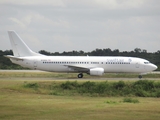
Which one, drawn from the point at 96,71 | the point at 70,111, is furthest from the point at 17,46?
the point at 70,111

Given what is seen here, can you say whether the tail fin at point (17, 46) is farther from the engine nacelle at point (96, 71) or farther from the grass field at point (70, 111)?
the grass field at point (70, 111)

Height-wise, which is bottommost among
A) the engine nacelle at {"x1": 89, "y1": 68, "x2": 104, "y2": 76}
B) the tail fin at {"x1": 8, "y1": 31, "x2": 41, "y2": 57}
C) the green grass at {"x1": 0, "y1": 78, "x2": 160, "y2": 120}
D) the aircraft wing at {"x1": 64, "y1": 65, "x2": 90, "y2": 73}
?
the green grass at {"x1": 0, "y1": 78, "x2": 160, "y2": 120}

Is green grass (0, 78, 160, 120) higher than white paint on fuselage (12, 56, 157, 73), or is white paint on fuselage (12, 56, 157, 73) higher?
white paint on fuselage (12, 56, 157, 73)

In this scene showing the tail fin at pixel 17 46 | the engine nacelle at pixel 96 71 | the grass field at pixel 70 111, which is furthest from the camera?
the tail fin at pixel 17 46

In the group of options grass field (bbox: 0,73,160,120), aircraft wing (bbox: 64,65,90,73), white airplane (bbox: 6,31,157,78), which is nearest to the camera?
grass field (bbox: 0,73,160,120)

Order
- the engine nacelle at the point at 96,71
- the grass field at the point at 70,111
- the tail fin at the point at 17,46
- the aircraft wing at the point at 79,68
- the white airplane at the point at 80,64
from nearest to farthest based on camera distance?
the grass field at the point at 70,111 → the engine nacelle at the point at 96,71 → the aircraft wing at the point at 79,68 → the white airplane at the point at 80,64 → the tail fin at the point at 17,46

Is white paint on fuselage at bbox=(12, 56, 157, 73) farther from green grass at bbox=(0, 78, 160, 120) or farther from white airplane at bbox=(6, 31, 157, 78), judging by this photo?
green grass at bbox=(0, 78, 160, 120)

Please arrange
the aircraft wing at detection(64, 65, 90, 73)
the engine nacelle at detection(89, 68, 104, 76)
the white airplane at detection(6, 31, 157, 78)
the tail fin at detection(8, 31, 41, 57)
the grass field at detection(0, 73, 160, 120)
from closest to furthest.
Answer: the grass field at detection(0, 73, 160, 120) < the engine nacelle at detection(89, 68, 104, 76) < the aircraft wing at detection(64, 65, 90, 73) < the white airplane at detection(6, 31, 157, 78) < the tail fin at detection(8, 31, 41, 57)

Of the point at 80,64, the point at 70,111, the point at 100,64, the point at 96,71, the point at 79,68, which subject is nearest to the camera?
the point at 70,111

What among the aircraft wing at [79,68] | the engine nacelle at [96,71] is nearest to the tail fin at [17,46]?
the aircraft wing at [79,68]

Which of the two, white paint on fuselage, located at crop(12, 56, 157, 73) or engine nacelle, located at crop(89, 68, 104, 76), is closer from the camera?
engine nacelle, located at crop(89, 68, 104, 76)

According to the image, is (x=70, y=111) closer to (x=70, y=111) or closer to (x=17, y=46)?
(x=70, y=111)

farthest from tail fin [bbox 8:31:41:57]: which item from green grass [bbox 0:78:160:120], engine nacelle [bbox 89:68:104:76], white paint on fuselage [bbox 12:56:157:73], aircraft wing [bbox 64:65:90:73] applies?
green grass [bbox 0:78:160:120]

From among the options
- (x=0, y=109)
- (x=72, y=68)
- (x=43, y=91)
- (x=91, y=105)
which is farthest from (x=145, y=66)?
(x=0, y=109)
